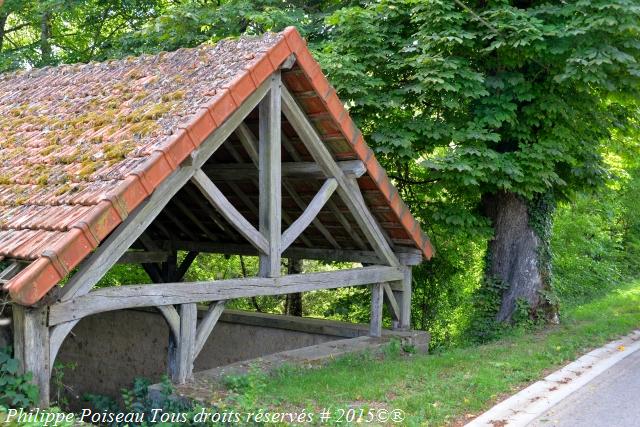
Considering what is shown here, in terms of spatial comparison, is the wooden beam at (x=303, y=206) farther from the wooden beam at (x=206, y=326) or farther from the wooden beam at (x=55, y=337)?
the wooden beam at (x=55, y=337)

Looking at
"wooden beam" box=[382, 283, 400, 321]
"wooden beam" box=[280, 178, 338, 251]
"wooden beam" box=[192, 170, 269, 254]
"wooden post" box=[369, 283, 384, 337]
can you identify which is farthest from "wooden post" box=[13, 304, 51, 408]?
"wooden beam" box=[382, 283, 400, 321]

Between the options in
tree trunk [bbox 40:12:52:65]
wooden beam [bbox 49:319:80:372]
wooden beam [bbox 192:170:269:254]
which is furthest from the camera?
tree trunk [bbox 40:12:52:65]

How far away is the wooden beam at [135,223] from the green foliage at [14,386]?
1.97 feet

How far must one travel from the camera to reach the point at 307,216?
23.8 ft

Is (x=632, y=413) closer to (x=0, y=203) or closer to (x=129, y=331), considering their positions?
(x=0, y=203)

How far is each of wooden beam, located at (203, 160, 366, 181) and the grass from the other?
2.18 metres

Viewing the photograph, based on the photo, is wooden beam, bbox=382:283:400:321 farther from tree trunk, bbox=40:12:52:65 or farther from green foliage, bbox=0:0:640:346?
tree trunk, bbox=40:12:52:65

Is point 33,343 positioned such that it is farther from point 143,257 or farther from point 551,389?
point 143,257

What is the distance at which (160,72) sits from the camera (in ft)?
24.0

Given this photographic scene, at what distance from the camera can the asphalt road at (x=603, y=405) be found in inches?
230

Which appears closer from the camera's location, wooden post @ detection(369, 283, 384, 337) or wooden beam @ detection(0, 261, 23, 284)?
wooden beam @ detection(0, 261, 23, 284)

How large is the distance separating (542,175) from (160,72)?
5563 millimetres

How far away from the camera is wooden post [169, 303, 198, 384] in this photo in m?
6.45

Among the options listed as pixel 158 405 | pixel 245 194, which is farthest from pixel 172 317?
pixel 245 194
